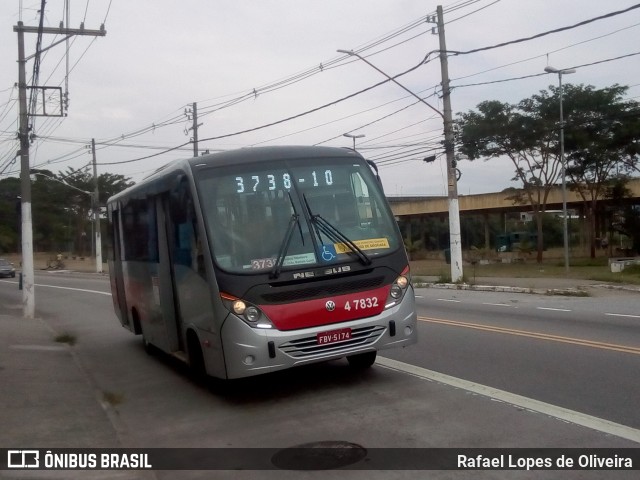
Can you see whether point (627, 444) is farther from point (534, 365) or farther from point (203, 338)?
point (203, 338)

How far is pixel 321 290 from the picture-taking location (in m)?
8.56

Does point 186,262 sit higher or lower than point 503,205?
lower

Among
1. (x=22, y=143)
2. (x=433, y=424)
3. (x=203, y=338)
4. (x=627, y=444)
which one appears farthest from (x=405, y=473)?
(x=22, y=143)

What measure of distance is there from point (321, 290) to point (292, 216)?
92 cm

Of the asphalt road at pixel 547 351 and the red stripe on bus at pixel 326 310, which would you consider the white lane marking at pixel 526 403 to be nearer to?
the asphalt road at pixel 547 351

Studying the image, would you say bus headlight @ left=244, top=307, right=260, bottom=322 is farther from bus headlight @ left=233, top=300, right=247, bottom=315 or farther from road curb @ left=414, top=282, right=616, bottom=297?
road curb @ left=414, top=282, right=616, bottom=297

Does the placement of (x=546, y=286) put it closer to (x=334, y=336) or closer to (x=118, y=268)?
(x=118, y=268)

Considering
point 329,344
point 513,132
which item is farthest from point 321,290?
point 513,132

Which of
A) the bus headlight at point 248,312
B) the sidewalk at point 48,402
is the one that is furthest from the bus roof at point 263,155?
the sidewalk at point 48,402

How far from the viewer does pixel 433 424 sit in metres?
7.43

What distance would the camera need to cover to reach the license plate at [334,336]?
8.52m

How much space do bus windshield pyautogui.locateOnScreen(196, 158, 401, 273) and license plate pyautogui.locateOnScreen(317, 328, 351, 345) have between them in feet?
2.48

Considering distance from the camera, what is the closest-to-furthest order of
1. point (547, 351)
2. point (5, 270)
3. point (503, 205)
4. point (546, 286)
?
1. point (547, 351)
2. point (546, 286)
3. point (5, 270)
4. point (503, 205)

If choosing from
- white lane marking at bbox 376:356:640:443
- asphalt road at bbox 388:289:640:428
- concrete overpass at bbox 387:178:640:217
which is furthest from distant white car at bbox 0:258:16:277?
white lane marking at bbox 376:356:640:443
